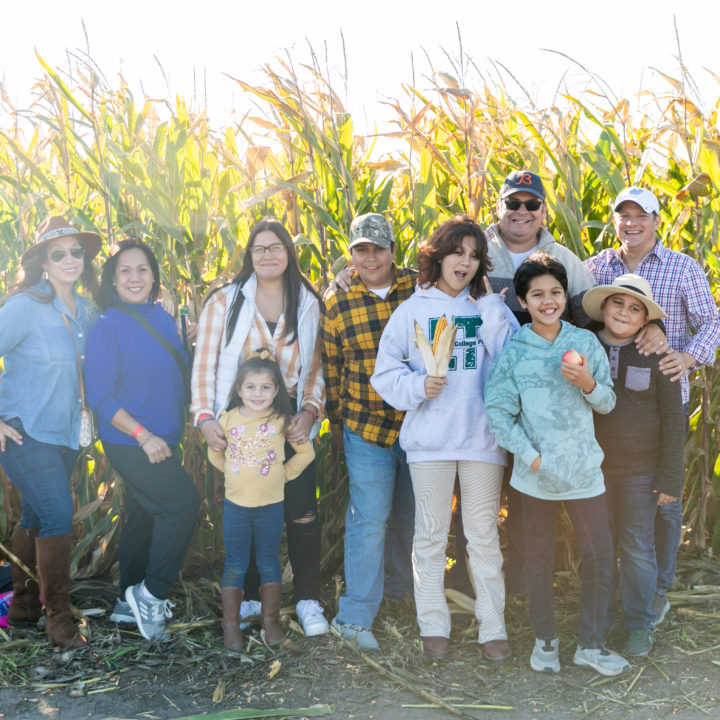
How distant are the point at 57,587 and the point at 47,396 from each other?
80cm

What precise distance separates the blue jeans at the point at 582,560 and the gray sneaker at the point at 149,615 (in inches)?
62.6

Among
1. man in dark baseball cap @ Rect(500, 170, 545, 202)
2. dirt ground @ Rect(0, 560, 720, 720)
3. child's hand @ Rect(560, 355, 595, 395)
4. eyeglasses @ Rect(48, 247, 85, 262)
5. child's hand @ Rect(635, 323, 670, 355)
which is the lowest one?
dirt ground @ Rect(0, 560, 720, 720)

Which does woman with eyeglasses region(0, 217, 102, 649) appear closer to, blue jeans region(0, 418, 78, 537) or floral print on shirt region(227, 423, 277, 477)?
blue jeans region(0, 418, 78, 537)

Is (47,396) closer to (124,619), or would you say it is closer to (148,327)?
(148,327)

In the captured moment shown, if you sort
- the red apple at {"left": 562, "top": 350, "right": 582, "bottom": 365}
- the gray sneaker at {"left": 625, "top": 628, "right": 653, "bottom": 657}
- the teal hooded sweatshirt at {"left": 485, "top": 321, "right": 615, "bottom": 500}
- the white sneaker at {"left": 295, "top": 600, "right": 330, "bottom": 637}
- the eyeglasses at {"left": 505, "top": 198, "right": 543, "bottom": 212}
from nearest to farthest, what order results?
the red apple at {"left": 562, "top": 350, "right": 582, "bottom": 365}
the teal hooded sweatshirt at {"left": 485, "top": 321, "right": 615, "bottom": 500}
the gray sneaker at {"left": 625, "top": 628, "right": 653, "bottom": 657}
the eyeglasses at {"left": 505, "top": 198, "right": 543, "bottom": 212}
the white sneaker at {"left": 295, "top": 600, "right": 330, "bottom": 637}

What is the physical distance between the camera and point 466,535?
2973 mm

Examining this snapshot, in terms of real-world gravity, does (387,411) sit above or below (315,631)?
above

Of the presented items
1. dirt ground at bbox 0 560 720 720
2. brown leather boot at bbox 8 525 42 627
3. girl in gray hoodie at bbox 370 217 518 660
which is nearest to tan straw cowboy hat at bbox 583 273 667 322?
girl in gray hoodie at bbox 370 217 518 660

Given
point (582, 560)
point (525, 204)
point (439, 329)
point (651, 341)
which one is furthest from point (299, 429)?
point (651, 341)

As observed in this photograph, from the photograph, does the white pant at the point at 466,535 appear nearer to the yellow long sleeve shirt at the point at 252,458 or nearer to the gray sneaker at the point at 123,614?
the yellow long sleeve shirt at the point at 252,458

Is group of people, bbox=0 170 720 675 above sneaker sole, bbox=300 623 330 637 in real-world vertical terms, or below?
above

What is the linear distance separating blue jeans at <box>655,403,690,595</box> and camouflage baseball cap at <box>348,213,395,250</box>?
148cm

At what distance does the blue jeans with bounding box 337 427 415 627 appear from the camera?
3133mm

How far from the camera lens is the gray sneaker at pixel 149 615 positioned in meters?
3.26
